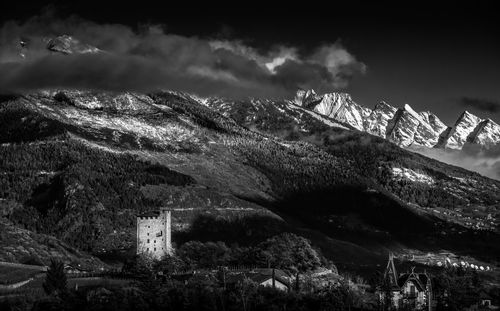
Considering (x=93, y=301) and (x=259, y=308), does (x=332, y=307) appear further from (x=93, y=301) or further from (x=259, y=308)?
(x=93, y=301)

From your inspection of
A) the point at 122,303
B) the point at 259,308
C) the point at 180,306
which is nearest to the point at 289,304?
the point at 259,308

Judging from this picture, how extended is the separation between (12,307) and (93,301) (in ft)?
59.2

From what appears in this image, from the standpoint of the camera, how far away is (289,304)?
19650 centimetres

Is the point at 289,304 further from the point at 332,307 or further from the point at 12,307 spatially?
the point at 12,307

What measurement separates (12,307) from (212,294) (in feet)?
149

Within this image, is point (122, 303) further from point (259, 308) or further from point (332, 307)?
point (332, 307)

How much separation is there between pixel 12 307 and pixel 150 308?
30.7m

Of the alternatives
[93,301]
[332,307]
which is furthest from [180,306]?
[332,307]

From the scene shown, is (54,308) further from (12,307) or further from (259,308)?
(259,308)

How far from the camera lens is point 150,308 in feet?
636

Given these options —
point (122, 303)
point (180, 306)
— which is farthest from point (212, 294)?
point (122, 303)

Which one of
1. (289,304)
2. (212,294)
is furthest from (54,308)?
(289,304)

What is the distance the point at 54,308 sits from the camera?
189m

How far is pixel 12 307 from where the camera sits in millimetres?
189000
